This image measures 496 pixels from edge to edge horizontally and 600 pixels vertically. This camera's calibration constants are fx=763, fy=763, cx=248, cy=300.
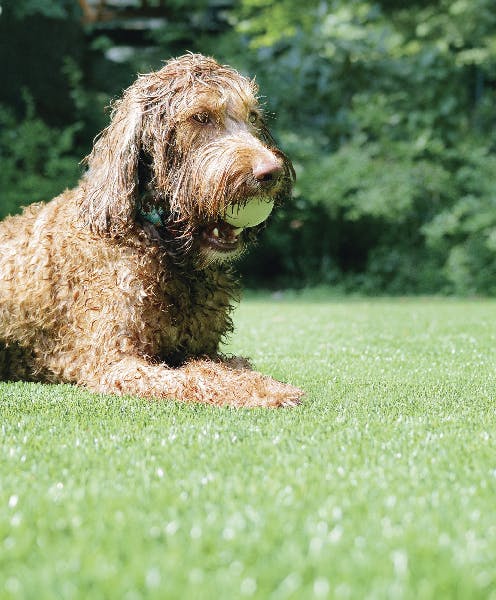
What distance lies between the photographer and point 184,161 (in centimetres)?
412

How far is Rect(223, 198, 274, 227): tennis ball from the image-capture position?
3971 millimetres

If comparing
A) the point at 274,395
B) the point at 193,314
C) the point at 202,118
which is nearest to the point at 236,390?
the point at 274,395

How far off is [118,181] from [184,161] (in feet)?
1.31

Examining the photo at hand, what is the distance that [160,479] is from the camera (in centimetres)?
243

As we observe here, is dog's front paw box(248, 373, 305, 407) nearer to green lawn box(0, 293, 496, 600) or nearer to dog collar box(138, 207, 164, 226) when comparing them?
green lawn box(0, 293, 496, 600)

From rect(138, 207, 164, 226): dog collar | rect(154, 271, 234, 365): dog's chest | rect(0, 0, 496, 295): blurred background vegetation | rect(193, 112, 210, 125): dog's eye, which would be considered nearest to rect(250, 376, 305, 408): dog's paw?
rect(154, 271, 234, 365): dog's chest

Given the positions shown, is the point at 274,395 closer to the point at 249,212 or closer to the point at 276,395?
the point at 276,395

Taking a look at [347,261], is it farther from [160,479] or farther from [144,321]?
[160,479]

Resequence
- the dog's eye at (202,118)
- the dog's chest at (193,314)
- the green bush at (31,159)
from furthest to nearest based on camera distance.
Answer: the green bush at (31,159)
the dog's chest at (193,314)
the dog's eye at (202,118)

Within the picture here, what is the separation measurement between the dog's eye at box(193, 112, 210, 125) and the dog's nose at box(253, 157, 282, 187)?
510 millimetres

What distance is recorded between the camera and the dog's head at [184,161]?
402 cm

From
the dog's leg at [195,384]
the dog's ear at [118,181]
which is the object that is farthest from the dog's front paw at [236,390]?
the dog's ear at [118,181]

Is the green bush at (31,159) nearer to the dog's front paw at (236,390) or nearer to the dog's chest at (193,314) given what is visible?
the dog's chest at (193,314)

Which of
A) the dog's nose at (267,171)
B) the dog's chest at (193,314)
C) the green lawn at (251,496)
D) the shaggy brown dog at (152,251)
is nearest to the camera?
the green lawn at (251,496)
